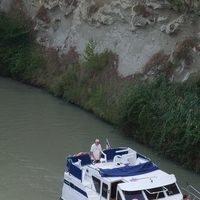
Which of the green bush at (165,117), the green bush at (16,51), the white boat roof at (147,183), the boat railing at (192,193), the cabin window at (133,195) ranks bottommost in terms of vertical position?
the boat railing at (192,193)

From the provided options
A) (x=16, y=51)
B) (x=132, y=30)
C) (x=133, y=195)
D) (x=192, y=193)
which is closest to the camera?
(x=133, y=195)

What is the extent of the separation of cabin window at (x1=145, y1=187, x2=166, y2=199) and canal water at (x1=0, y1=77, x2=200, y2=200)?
166 inches

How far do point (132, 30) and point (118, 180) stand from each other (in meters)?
15.2

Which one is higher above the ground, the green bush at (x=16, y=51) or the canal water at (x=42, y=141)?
the green bush at (x=16, y=51)

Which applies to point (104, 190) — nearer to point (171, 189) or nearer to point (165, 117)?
point (171, 189)

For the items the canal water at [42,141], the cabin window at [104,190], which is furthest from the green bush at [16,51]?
the cabin window at [104,190]

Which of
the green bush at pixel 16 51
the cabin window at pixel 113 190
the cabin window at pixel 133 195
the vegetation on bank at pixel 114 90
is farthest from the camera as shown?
the green bush at pixel 16 51

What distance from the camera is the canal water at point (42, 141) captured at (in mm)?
22203

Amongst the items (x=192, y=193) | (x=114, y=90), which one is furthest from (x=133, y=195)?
(x=114, y=90)

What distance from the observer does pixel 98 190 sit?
18797 millimetres

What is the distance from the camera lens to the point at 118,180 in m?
18.4

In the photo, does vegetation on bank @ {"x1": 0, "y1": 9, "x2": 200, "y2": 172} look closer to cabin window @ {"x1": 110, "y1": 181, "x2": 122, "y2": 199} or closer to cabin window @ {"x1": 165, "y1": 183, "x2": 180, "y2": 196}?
cabin window @ {"x1": 165, "y1": 183, "x2": 180, "y2": 196}

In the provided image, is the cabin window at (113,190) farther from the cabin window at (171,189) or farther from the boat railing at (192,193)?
the boat railing at (192,193)

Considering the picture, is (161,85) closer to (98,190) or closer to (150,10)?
(150,10)
